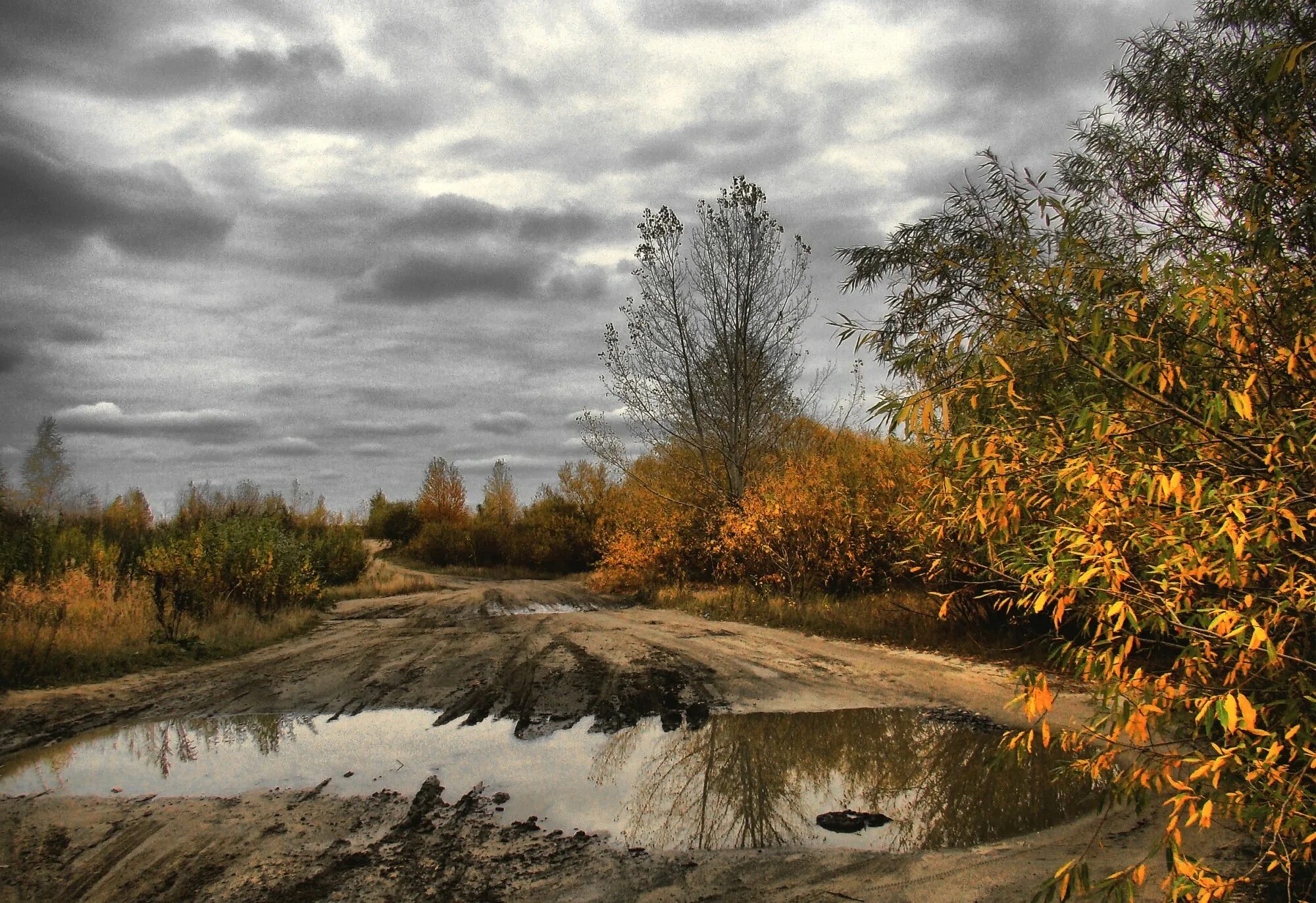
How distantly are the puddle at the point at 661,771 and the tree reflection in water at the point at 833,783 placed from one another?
14 mm

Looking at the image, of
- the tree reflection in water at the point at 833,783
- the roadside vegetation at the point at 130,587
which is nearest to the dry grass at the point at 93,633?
the roadside vegetation at the point at 130,587

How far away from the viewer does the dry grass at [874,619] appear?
407 inches

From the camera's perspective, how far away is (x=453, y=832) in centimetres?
439

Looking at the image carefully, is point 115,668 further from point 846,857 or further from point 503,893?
point 846,857

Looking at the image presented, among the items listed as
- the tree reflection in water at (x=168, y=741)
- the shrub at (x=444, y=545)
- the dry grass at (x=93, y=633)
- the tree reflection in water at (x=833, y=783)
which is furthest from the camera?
the shrub at (x=444, y=545)

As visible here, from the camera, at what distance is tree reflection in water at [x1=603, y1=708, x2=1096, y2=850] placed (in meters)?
4.47

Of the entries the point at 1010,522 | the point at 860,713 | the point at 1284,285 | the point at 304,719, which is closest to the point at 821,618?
the point at 860,713

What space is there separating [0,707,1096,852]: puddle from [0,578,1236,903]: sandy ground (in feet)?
0.78

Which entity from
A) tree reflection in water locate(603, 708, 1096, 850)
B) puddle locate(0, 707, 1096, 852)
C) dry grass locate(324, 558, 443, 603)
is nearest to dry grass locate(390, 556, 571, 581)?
dry grass locate(324, 558, 443, 603)

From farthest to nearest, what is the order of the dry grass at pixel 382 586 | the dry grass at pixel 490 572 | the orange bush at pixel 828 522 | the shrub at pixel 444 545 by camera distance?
1. the shrub at pixel 444 545
2. the dry grass at pixel 490 572
3. the dry grass at pixel 382 586
4. the orange bush at pixel 828 522

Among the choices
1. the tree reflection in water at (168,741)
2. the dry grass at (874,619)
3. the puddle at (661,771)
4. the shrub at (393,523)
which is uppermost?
the shrub at (393,523)

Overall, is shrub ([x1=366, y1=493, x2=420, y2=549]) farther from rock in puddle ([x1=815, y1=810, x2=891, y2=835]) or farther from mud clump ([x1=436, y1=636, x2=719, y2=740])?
rock in puddle ([x1=815, y1=810, x2=891, y2=835])

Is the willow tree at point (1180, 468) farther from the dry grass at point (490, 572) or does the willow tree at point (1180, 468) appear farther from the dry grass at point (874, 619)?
the dry grass at point (490, 572)

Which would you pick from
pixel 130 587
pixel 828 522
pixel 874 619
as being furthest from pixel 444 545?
pixel 874 619
